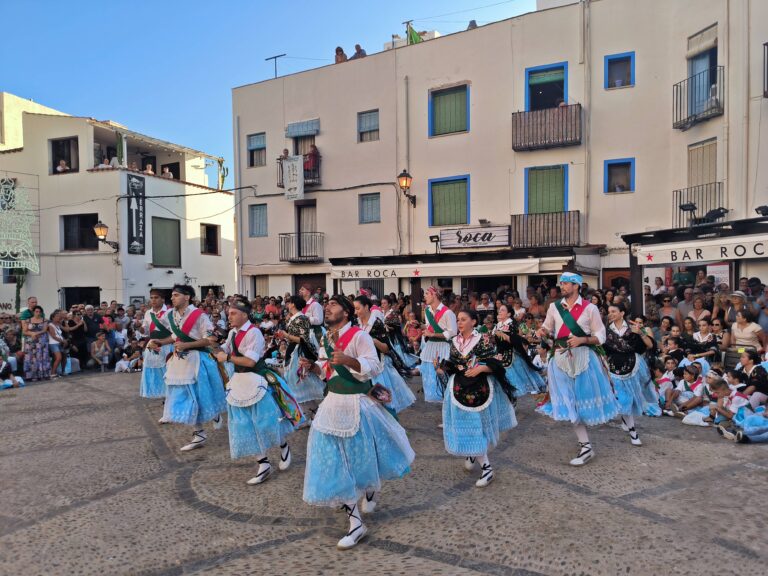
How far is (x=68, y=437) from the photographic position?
7.25 metres

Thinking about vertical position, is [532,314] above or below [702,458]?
above

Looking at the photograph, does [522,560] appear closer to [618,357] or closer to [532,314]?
[618,357]

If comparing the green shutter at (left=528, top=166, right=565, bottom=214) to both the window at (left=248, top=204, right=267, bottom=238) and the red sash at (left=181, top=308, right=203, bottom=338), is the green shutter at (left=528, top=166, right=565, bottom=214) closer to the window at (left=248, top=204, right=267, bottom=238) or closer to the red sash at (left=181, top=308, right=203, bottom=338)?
the window at (left=248, top=204, right=267, bottom=238)

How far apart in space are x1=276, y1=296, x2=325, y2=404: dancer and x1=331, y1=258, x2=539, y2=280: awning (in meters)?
8.66

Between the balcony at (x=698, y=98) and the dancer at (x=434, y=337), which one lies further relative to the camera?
the balcony at (x=698, y=98)

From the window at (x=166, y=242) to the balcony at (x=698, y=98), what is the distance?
20.3 meters

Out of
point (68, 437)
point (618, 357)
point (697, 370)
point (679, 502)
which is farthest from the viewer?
point (697, 370)

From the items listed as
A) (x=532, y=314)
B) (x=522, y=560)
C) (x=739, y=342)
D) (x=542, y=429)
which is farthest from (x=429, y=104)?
(x=522, y=560)

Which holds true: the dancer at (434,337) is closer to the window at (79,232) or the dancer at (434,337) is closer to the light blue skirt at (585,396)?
the light blue skirt at (585,396)

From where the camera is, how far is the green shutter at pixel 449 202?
1842 centimetres

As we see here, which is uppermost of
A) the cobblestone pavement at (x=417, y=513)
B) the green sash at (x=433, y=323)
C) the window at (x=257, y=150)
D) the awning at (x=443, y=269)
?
the window at (x=257, y=150)

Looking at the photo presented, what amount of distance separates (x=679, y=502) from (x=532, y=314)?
7.80m

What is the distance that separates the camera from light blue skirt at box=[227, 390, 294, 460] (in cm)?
526

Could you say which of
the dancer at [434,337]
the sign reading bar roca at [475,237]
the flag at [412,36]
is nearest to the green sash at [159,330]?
the dancer at [434,337]
